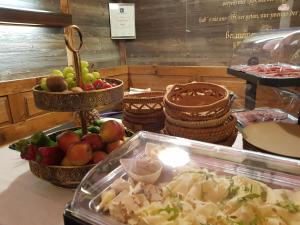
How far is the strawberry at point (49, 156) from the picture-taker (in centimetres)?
83

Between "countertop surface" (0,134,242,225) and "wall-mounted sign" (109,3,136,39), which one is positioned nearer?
"countertop surface" (0,134,242,225)

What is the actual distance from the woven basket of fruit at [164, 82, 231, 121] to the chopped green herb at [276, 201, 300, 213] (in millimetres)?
416

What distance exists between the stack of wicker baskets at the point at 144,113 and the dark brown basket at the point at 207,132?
0.19 m

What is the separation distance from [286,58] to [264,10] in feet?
3.63

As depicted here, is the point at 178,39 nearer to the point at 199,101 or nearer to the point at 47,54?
the point at 47,54

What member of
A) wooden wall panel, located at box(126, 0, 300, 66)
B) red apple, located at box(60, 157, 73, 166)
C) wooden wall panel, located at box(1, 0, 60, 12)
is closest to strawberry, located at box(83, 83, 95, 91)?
red apple, located at box(60, 157, 73, 166)

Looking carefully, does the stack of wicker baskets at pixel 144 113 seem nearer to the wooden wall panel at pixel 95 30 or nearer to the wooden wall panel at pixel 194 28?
the wooden wall panel at pixel 95 30

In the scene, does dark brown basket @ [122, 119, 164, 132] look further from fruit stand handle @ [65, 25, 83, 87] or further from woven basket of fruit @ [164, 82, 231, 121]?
fruit stand handle @ [65, 25, 83, 87]

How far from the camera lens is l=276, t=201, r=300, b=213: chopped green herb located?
1.85 ft

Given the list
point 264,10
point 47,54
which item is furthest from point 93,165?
point 264,10

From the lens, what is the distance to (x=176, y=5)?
3088 millimetres

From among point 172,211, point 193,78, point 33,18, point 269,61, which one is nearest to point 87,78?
point 172,211

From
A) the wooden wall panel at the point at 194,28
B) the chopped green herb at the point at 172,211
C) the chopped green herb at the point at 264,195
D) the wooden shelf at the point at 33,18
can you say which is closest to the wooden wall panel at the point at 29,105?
the wooden shelf at the point at 33,18

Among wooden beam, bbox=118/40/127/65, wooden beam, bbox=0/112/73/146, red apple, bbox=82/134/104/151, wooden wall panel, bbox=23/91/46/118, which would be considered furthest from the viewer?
wooden beam, bbox=118/40/127/65
